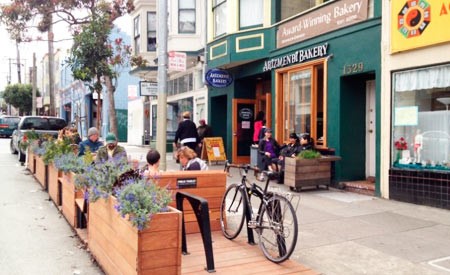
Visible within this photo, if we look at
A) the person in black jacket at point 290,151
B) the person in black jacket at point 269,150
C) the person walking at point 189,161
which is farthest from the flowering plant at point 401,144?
the person walking at point 189,161

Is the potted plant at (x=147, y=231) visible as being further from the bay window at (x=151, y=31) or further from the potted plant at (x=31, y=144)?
the bay window at (x=151, y=31)

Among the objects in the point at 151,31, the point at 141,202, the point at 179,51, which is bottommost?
the point at 141,202

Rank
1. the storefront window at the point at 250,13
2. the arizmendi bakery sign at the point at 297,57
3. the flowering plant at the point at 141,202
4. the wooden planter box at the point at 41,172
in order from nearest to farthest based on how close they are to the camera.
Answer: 1. the flowering plant at the point at 141,202
2. the wooden planter box at the point at 41,172
3. the arizmendi bakery sign at the point at 297,57
4. the storefront window at the point at 250,13

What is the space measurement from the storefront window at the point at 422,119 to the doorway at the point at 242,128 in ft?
22.3

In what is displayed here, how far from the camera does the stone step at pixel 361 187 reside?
9.41 meters

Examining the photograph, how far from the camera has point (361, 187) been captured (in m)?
9.66

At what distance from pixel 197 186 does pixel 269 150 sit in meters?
5.71

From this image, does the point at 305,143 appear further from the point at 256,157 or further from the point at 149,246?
the point at 149,246

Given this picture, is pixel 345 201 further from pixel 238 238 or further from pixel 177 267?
pixel 177 267

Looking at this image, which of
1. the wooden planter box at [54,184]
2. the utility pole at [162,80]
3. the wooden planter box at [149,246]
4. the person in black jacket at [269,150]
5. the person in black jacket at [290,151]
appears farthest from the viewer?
the person in black jacket at [269,150]

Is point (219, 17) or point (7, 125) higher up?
point (219, 17)

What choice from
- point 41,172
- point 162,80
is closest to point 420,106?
point 162,80

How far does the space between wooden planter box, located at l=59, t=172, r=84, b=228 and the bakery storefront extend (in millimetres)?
5864

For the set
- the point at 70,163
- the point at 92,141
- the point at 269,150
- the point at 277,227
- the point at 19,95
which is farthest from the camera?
the point at 19,95
